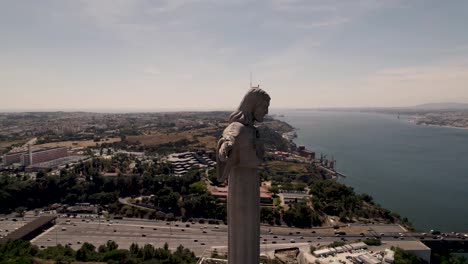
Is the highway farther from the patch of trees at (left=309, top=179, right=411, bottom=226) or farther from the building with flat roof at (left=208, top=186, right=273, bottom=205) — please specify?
the building with flat roof at (left=208, top=186, right=273, bottom=205)

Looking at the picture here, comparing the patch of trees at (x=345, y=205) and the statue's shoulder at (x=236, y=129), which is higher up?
the statue's shoulder at (x=236, y=129)

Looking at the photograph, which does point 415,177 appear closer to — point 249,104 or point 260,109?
point 260,109

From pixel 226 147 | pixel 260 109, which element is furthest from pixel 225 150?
pixel 260 109

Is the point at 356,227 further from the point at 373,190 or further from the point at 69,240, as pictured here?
the point at 69,240


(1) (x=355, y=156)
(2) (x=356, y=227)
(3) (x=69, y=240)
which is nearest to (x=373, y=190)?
(2) (x=356, y=227)

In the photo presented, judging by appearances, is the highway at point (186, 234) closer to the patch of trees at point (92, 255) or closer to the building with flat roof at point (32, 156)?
the patch of trees at point (92, 255)

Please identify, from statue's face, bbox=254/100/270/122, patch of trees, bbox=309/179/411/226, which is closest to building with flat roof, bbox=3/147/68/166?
patch of trees, bbox=309/179/411/226

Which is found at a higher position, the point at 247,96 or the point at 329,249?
the point at 247,96

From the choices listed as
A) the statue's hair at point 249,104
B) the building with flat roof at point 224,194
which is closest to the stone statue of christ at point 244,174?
the statue's hair at point 249,104
